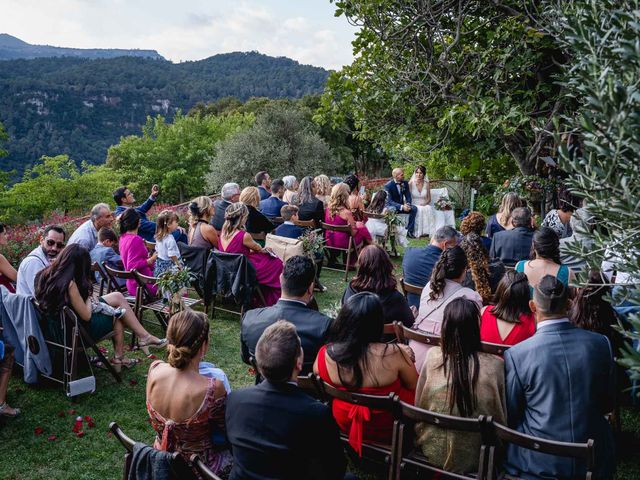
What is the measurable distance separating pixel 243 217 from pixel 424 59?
524 cm

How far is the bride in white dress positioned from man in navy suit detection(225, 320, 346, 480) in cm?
917

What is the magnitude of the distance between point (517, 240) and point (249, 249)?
3337mm

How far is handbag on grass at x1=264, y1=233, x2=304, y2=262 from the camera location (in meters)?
7.75

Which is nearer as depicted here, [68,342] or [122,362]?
[68,342]

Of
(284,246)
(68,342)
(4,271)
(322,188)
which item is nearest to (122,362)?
(68,342)

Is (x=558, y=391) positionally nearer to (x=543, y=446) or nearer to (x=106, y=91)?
(x=543, y=446)

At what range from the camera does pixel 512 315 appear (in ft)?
13.5

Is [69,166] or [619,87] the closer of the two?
[619,87]

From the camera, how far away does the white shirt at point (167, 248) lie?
6859 millimetres

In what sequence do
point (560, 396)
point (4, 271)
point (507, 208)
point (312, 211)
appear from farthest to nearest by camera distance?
1. point (312, 211)
2. point (507, 208)
3. point (4, 271)
4. point (560, 396)

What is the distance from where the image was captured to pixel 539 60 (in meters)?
9.62

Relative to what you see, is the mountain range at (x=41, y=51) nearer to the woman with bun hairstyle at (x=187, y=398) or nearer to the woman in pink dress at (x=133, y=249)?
the woman in pink dress at (x=133, y=249)

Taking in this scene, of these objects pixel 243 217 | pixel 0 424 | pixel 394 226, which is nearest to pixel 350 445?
pixel 0 424

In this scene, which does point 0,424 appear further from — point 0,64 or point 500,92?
point 0,64
